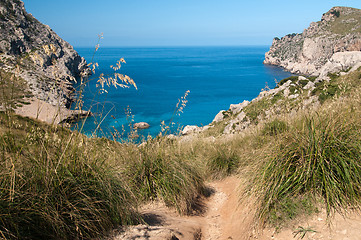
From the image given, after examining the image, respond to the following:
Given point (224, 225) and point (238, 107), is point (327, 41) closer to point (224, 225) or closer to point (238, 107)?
point (238, 107)

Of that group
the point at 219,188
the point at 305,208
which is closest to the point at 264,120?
the point at 219,188

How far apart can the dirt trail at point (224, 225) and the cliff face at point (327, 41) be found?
11748 centimetres

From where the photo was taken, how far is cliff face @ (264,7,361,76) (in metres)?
114

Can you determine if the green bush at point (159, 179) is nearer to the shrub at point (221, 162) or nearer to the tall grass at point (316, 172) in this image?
the tall grass at point (316, 172)

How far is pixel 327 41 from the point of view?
413 feet

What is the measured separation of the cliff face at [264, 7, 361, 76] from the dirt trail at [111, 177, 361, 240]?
117 m

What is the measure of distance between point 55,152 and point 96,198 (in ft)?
2.72

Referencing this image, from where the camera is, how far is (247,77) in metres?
132

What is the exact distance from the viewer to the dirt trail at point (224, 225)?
11.5 feet

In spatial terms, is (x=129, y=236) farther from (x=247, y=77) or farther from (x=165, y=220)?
(x=247, y=77)

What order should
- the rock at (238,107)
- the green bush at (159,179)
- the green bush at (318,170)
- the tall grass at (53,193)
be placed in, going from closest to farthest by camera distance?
1. the tall grass at (53,193)
2. the green bush at (318,170)
3. the green bush at (159,179)
4. the rock at (238,107)

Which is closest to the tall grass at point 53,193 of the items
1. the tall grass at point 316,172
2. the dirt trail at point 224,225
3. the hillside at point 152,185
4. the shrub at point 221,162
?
the hillside at point 152,185

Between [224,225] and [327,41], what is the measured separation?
5758 inches

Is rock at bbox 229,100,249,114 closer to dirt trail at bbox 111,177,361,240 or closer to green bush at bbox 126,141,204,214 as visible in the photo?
dirt trail at bbox 111,177,361,240
